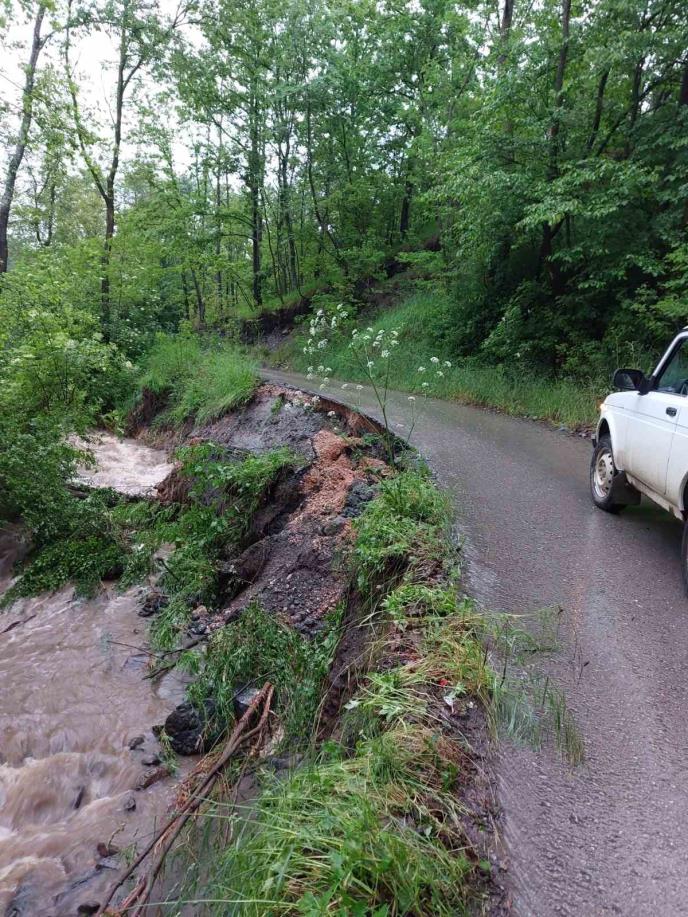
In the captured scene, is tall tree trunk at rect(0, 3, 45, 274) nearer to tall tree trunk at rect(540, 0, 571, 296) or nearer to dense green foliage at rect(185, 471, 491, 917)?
tall tree trunk at rect(540, 0, 571, 296)

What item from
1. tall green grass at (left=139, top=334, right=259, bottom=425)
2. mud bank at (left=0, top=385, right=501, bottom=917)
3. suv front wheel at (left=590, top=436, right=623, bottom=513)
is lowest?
mud bank at (left=0, top=385, right=501, bottom=917)

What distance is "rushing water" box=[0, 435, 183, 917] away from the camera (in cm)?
325

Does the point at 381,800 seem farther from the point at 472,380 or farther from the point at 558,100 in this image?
the point at 558,100

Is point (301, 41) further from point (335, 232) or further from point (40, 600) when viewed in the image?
point (40, 600)

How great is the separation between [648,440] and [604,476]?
1.27 meters

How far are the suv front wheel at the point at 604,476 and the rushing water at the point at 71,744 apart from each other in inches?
176

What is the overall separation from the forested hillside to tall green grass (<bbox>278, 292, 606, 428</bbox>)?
0.23 metres

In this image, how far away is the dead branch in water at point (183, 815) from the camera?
234 centimetres

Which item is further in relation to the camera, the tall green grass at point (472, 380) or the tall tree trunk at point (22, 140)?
the tall tree trunk at point (22, 140)

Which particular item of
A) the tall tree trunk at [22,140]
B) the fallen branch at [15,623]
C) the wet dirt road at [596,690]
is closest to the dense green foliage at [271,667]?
the wet dirt road at [596,690]

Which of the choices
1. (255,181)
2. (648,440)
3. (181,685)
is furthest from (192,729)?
(255,181)

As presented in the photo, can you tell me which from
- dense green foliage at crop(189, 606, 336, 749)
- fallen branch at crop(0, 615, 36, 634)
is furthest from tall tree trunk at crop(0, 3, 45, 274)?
dense green foliage at crop(189, 606, 336, 749)

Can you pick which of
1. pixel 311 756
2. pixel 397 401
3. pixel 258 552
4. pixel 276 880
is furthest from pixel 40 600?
pixel 397 401

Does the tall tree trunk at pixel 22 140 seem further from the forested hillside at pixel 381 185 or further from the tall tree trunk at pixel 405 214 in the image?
the tall tree trunk at pixel 405 214
